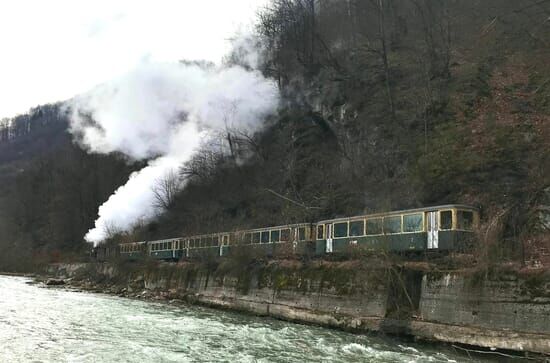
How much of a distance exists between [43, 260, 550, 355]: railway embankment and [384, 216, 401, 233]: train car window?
7.38 feet

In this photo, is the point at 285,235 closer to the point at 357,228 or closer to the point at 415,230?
the point at 357,228

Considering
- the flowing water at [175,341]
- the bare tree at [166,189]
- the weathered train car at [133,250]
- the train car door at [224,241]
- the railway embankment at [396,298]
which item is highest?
the bare tree at [166,189]

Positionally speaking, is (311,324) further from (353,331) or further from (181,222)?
(181,222)

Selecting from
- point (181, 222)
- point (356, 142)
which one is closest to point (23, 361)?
point (356, 142)

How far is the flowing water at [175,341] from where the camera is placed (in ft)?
46.9

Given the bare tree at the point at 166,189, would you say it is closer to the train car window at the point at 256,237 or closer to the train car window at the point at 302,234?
the train car window at the point at 256,237

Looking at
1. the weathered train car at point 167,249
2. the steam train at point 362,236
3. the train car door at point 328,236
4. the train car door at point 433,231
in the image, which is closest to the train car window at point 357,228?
the steam train at point 362,236

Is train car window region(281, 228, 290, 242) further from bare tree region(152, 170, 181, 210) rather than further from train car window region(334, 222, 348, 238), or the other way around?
bare tree region(152, 170, 181, 210)

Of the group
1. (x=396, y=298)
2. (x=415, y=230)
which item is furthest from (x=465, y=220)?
(x=396, y=298)

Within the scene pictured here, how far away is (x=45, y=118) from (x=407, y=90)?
5777 inches

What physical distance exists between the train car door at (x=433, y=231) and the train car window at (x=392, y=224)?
5.33 ft

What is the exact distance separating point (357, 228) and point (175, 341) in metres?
11.7

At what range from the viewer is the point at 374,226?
78.7 ft

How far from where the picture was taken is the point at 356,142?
3941 cm
